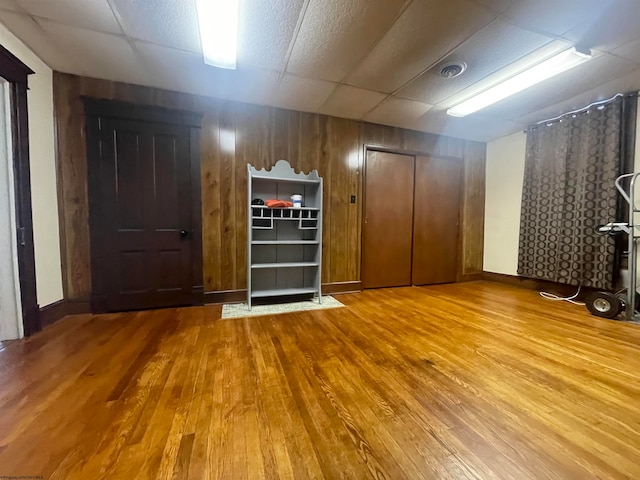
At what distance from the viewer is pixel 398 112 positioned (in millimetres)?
3346

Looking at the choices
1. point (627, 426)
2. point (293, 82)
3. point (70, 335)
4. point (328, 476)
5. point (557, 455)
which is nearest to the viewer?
point (328, 476)

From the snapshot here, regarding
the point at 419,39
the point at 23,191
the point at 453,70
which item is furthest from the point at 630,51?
the point at 23,191

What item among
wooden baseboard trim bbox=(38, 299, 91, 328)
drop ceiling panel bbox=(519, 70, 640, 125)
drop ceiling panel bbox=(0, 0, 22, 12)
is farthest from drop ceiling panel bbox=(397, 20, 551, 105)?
wooden baseboard trim bbox=(38, 299, 91, 328)

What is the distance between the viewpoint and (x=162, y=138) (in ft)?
9.28

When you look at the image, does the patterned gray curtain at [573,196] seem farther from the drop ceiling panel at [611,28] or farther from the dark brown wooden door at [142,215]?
the dark brown wooden door at [142,215]

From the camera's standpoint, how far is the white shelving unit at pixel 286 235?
306 centimetres

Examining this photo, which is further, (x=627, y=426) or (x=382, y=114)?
(x=382, y=114)

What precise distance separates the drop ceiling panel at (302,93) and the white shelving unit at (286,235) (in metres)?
0.71

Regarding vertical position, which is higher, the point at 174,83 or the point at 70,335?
the point at 174,83

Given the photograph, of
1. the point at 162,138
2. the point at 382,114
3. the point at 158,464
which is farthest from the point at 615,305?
the point at 162,138

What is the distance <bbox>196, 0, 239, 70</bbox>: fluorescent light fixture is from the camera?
171cm

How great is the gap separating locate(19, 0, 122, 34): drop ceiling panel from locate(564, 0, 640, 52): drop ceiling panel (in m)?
3.47

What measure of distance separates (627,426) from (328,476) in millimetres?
1450

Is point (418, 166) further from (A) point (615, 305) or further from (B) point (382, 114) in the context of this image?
(A) point (615, 305)
